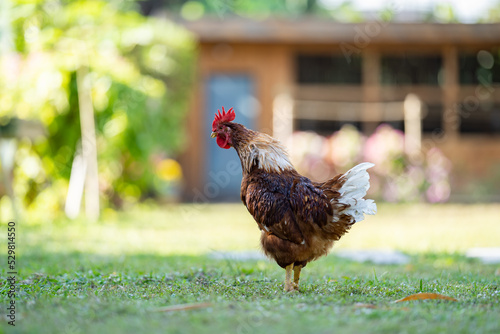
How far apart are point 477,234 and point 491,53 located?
921cm

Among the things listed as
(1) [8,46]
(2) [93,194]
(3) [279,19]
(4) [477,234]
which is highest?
(3) [279,19]

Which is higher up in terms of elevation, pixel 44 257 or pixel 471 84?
pixel 471 84

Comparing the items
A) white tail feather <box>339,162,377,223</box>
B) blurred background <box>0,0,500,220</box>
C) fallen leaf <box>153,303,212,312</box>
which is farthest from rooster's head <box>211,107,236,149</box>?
blurred background <box>0,0,500,220</box>

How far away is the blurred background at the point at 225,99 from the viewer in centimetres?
1032

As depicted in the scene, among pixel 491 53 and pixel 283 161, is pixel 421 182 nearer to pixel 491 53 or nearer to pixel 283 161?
pixel 491 53

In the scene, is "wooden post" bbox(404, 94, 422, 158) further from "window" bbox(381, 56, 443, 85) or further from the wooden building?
"window" bbox(381, 56, 443, 85)

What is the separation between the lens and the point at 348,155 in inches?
512

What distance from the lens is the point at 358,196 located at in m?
4.20

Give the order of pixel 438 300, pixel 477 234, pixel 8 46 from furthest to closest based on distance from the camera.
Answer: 1. pixel 8 46
2. pixel 477 234
3. pixel 438 300

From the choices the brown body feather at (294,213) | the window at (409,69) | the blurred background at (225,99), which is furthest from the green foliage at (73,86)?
the window at (409,69)

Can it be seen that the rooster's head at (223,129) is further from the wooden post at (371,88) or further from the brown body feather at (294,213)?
the wooden post at (371,88)

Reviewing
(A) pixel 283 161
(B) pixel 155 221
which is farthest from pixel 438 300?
(B) pixel 155 221

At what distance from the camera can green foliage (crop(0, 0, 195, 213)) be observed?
10195 millimetres

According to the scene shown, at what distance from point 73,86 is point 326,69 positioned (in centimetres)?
826
